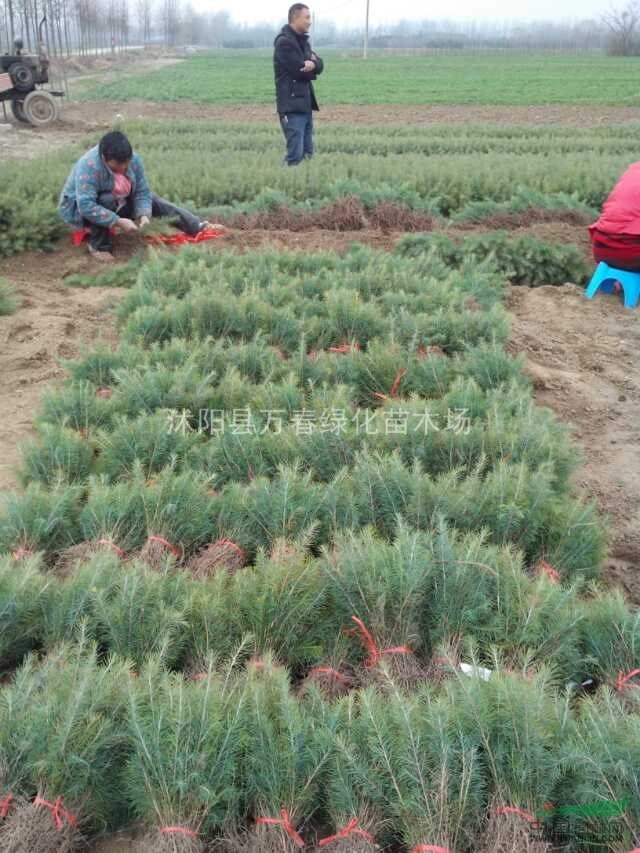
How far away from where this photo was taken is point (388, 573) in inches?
109

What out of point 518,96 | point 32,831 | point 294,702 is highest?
point 518,96

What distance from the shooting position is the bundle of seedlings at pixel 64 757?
2.10 m

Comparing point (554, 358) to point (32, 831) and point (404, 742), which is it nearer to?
point (404, 742)

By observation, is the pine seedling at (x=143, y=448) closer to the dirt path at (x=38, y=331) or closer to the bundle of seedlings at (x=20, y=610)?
the dirt path at (x=38, y=331)

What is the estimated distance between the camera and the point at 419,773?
6.89ft

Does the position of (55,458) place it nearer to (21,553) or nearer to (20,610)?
(21,553)

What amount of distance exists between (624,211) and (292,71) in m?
5.70

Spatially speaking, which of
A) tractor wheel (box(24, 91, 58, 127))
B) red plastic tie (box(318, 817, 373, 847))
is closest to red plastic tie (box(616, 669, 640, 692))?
red plastic tie (box(318, 817, 373, 847))

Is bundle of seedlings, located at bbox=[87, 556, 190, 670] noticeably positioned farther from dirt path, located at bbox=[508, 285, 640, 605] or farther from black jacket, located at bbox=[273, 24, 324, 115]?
black jacket, located at bbox=[273, 24, 324, 115]

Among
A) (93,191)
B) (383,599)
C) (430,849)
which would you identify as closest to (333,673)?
(383,599)

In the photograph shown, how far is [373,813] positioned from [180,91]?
32303 millimetres

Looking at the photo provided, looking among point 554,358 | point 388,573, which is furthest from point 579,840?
point 554,358

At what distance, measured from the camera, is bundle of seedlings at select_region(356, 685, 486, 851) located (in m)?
2.05

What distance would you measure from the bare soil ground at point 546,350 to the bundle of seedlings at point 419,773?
65.2 inches
